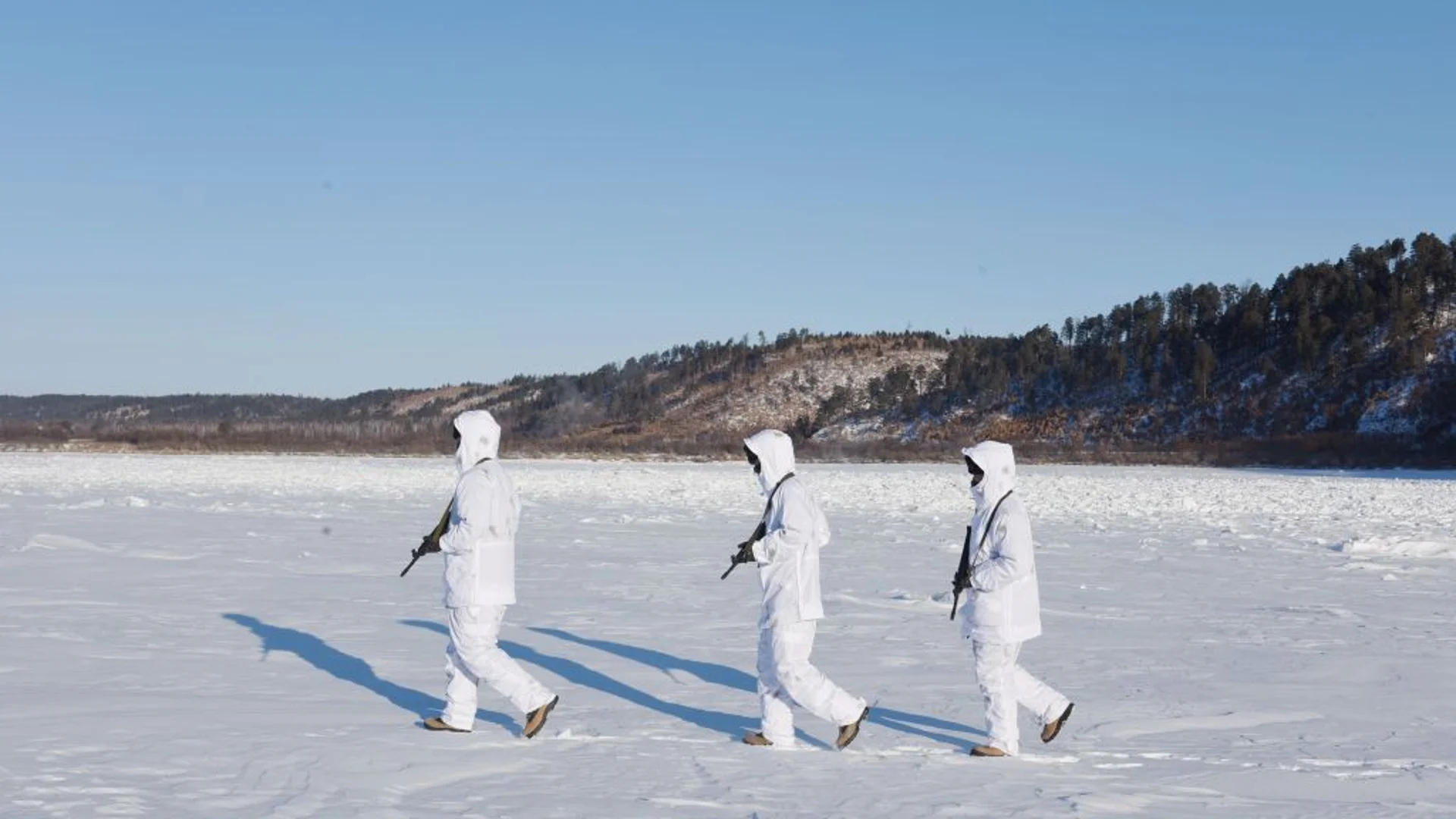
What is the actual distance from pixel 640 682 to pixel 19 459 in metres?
48.1

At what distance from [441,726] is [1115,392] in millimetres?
97292

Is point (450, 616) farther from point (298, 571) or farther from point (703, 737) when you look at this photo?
point (298, 571)

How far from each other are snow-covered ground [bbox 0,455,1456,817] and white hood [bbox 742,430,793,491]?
1.49m

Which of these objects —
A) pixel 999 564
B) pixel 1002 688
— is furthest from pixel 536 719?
pixel 999 564

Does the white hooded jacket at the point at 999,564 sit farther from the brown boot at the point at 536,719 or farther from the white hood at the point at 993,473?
the brown boot at the point at 536,719

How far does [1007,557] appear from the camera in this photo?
7137 mm

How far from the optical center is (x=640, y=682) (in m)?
9.37

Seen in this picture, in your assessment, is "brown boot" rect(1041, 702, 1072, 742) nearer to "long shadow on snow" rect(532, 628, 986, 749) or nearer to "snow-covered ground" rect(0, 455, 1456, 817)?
"snow-covered ground" rect(0, 455, 1456, 817)

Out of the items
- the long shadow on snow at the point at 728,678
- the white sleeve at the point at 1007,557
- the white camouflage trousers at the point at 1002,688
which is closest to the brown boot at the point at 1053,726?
the white camouflage trousers at the point at 1002,688

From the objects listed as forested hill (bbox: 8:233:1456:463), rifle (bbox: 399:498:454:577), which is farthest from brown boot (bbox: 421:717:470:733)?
forested hill (bbox: 8:233:1456:463)

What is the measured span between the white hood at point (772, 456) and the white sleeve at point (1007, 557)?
119cm

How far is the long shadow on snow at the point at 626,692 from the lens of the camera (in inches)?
318

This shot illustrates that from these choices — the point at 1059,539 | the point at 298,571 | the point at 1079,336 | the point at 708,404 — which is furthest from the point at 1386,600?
the point at 708,404

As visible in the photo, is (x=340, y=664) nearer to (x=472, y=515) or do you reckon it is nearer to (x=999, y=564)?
(x=472, y=515)
